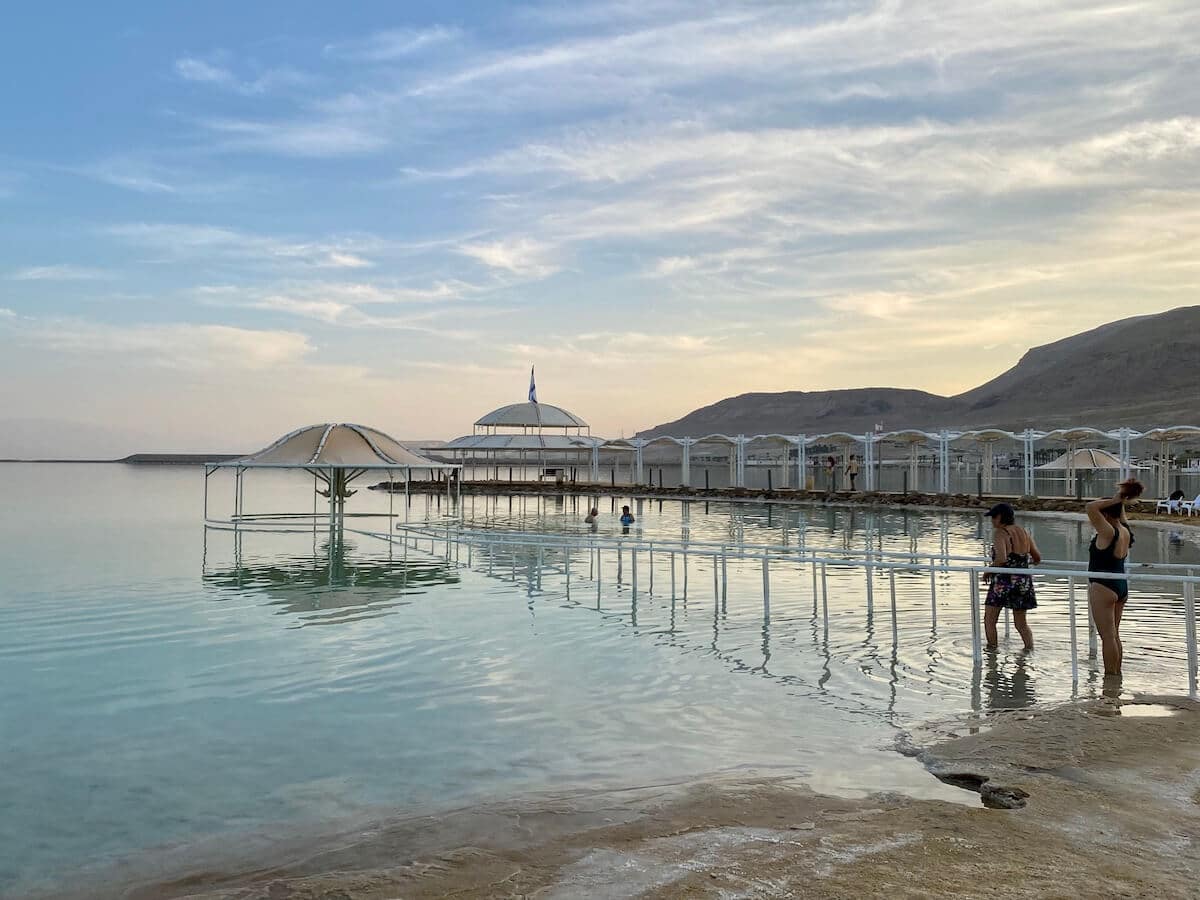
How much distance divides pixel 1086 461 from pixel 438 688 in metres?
39.7

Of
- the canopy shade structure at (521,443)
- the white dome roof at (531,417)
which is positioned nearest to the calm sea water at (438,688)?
the canopy shade structure at (521,443)

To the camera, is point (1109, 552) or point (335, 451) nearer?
point (1109, 552)

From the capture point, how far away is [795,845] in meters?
5.06

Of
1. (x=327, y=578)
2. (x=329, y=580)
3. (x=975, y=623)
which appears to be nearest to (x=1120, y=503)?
(x=975, y=623)

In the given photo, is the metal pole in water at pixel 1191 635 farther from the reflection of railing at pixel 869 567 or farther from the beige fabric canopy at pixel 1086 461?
the beige fabric canopy at pixel 1086 461

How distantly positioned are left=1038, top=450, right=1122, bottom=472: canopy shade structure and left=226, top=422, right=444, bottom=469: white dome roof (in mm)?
28006

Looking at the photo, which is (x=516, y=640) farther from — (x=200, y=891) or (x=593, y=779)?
(x=200, y=891)

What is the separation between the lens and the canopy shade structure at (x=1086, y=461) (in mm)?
41875

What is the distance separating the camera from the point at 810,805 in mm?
5828

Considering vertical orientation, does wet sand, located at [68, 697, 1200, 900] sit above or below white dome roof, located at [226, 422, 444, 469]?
below

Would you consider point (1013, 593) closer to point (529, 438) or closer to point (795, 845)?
point (795, 845)

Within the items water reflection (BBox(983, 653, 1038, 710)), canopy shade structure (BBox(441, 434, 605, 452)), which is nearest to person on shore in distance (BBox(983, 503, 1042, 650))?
water reflection (BBox(983, 653, 1038, 710))

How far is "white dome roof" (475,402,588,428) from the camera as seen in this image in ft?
226

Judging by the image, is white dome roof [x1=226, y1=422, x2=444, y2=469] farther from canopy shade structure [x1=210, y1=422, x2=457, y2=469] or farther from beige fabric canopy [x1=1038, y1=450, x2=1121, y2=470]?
beige fabric canopy [x1=1038, y1=450, x2=1121, y2=470]
